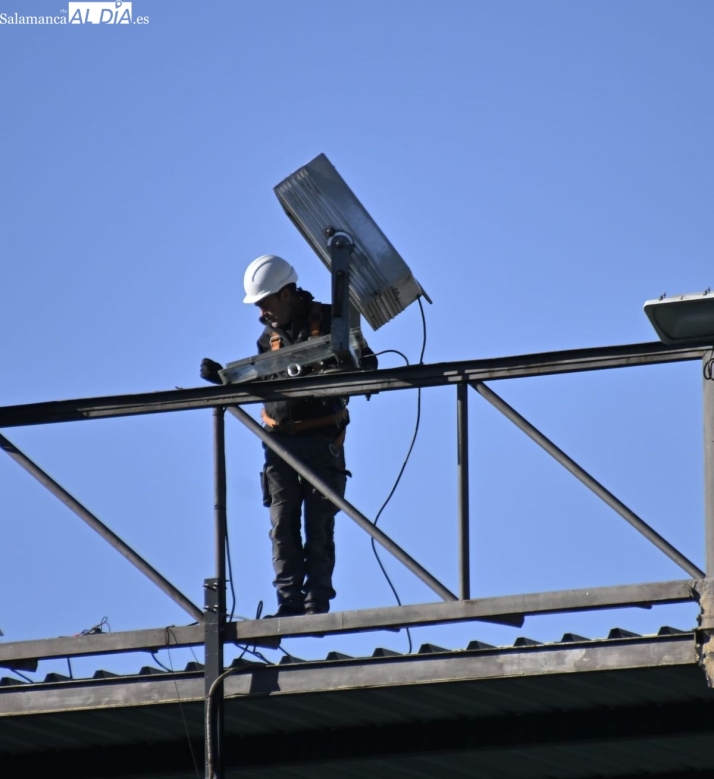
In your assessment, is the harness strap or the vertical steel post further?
the harness strap

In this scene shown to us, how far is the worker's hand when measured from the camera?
9267 mm

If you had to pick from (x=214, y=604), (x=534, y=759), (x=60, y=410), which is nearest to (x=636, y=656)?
(x=534, y=759)

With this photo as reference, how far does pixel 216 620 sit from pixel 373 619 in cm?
89

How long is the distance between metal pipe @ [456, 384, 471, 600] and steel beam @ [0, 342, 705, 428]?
0.12m

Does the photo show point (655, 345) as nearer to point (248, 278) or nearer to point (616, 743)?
point (616, 743)

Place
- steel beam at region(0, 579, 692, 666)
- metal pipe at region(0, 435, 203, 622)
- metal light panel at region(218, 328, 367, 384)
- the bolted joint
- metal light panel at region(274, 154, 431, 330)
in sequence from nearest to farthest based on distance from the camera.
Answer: the bolted joint < steel beam at region(0, 579, 692, 666) < metal pipe at region(0, 435, 203, 622) < metal light panel at region(218, 328, 367, 384) < metal light panel at region(274, 154, 431, 330)

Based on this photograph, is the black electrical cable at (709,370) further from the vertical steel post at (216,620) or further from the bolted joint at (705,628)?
the vertical steel post at (216,620)

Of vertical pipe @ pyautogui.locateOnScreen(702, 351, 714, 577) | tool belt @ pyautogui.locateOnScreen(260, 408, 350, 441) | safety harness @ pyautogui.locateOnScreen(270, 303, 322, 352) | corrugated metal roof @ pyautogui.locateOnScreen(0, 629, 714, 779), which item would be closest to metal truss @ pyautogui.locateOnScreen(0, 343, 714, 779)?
vertical pipe @ pyautogui.locateOnScreen(702, 351, 714, 577)

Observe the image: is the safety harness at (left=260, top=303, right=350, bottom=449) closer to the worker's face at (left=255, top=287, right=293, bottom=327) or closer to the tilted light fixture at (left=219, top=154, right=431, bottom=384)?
the tilted light fixture at (left=219, top=154, right=431, bottom=384)

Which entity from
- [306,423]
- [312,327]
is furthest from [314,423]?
[312,327]

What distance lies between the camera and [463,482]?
8.29 m

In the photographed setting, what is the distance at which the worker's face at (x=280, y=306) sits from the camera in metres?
9.91

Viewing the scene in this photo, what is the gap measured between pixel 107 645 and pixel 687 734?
3.16 m

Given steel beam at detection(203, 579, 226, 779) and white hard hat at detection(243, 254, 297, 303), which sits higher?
white hard hat at detection(243, 254, 297, 303)
